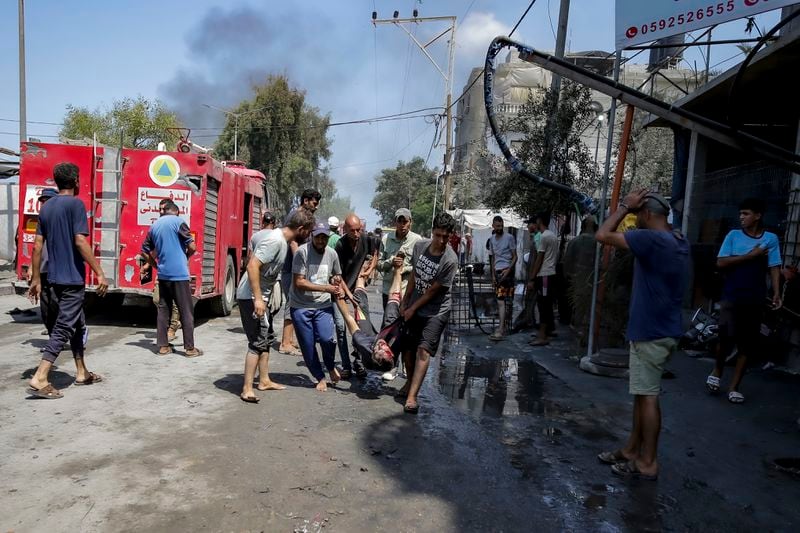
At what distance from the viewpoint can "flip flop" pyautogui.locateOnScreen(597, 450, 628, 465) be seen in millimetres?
4051

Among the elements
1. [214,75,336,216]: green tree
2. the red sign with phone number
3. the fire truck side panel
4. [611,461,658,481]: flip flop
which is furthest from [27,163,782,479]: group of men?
[214,75,336,216]: green tree

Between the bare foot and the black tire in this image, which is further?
the black tire

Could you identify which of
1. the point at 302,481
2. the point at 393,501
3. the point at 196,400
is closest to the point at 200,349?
the point at 196,400

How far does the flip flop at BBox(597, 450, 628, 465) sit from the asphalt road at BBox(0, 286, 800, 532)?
0.11 metres

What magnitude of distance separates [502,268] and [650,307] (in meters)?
5.69

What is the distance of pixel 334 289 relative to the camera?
5375 mm

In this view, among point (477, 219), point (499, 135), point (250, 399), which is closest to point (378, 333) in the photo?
point (250, 399)

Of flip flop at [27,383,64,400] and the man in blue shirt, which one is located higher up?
the man in blue shirt

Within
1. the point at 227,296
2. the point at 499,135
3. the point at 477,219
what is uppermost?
the point at 499,135

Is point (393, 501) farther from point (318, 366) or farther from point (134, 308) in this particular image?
point (134, 308)

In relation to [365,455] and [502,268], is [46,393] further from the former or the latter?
[502,268]

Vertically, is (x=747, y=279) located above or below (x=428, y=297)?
above

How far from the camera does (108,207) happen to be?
26.9ft

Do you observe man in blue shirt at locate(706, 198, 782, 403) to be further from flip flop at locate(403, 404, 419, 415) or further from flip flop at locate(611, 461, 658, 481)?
flip flop at locate(403, 404, 419, 415)
